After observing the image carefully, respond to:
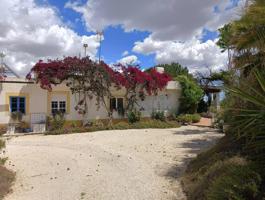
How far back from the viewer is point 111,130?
18.8 metres

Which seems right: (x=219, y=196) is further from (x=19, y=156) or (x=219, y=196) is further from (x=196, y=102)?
(x=196, y=102)

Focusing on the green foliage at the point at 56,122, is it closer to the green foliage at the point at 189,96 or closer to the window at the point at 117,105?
the window at the point at 117,105

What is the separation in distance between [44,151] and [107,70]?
9156 mm

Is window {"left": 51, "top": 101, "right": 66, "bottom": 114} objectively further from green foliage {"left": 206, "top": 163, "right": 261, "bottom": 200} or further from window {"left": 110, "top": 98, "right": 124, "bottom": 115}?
green foliage {"left": 206, "top": 163, "right": 261, "bottom": 200}

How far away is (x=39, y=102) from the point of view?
1986cm

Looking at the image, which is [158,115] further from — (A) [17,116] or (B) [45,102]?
(A) [17,116]

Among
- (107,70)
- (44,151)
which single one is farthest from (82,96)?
(44,151)

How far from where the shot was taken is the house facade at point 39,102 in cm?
1884

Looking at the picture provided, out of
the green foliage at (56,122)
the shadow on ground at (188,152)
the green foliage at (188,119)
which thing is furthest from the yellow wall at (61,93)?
the shadow on ground at (188,152)

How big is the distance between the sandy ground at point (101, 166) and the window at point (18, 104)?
441 cm

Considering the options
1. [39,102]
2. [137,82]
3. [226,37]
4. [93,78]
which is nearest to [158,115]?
[137,82]

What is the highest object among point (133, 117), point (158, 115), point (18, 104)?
point (18, 104)

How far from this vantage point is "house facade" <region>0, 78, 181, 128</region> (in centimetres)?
1884

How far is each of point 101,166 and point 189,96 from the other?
16874mm
